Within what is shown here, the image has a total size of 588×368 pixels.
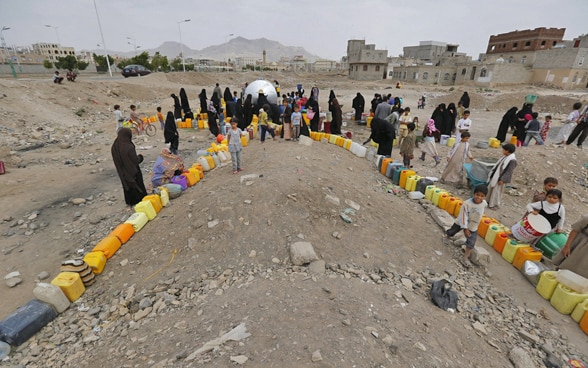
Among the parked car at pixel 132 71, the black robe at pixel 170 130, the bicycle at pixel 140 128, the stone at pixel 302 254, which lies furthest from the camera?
the parked car at pixel 132 71

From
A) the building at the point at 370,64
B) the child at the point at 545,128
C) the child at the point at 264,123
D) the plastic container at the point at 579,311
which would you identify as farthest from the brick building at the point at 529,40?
the plastic container at the point at 579,311

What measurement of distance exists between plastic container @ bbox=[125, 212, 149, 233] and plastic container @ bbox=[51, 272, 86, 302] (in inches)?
43.7

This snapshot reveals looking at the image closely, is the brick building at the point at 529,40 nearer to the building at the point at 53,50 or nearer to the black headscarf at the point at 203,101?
the black headscarf at the point at 203,101

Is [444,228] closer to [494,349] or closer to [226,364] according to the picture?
[494,349]

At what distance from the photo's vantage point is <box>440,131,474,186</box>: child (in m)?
6.25

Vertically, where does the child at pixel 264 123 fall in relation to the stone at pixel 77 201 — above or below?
above

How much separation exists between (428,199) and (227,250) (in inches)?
162

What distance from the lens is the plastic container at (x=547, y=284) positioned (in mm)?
3564

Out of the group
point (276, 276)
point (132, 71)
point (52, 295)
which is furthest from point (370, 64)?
point (52, 295)

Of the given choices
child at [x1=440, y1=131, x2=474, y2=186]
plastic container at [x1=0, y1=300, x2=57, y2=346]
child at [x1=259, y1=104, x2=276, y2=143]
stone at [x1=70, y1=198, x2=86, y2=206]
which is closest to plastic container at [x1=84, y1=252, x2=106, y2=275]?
plastic container at [x1=0, y1=300, x2=57, y2=346]

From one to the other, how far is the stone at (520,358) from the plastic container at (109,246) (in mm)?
4916

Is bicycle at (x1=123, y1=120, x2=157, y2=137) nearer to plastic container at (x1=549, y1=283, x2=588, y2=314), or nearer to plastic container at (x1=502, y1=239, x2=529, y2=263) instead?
plastic container at (x1=502, y1=239, x2=529, y2=263)

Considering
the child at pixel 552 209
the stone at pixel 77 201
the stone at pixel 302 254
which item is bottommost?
the stone at pixel 77 201

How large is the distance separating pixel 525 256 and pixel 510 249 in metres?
0.20
